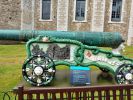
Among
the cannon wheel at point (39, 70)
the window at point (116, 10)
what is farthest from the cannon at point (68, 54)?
the window at point (116, 10)

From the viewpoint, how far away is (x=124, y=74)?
498 centimetres

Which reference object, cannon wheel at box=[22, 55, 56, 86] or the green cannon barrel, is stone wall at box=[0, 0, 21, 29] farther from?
cannon wheel at box=[22, 55, 56, 86]

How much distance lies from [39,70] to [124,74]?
147cm

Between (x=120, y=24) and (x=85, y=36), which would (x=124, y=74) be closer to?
(x=85, y=36)

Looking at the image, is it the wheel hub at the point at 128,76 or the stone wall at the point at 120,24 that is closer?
the wheel hub at the point at 128,76

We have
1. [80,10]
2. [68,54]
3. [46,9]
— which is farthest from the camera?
[46,9]

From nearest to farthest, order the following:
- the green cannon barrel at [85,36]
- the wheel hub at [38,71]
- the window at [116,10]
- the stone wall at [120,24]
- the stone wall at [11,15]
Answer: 1. the wheel hub at [38,71]
2. the green cannon barrel at [85,36]
3. the stone wall at [11,15]
4. the stone wall at [120,24]
5. the window at [116,10]

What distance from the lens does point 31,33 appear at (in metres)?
5.28

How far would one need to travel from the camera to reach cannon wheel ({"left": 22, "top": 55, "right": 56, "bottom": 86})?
15.5 ft

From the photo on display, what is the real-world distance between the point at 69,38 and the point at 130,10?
1938 centimetres

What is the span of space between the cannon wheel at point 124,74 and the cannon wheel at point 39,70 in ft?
3.67

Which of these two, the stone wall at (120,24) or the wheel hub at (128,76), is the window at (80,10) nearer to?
the stone wall at (120,24)

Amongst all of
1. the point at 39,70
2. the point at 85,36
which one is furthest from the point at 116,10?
the point at 39,70

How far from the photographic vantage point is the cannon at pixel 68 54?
188 inches
